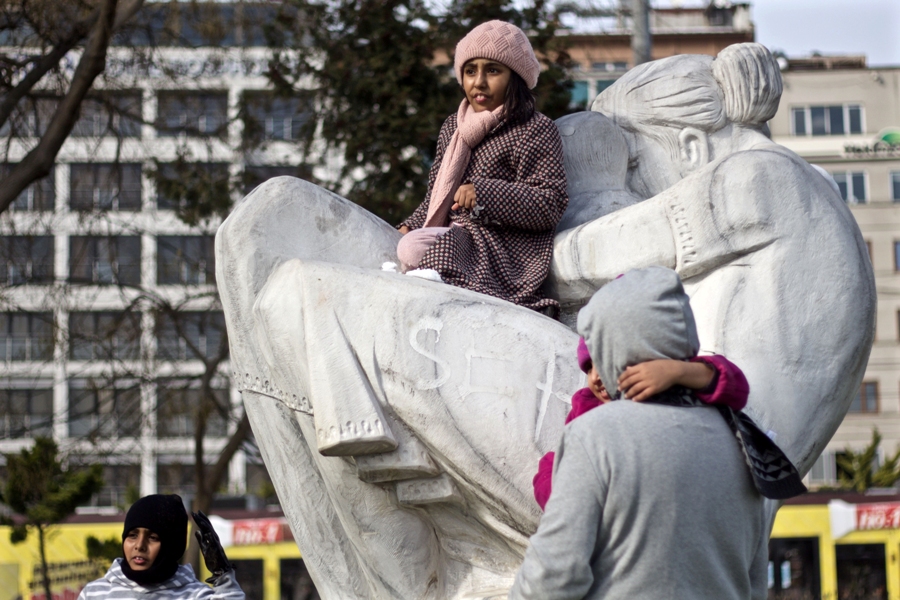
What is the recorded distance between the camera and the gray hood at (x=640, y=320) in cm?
204

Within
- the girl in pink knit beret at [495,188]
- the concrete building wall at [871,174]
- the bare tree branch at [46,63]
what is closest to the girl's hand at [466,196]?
the girl in pink knit beret at [495,188]

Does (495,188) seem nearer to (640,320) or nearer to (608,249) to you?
(608,249)

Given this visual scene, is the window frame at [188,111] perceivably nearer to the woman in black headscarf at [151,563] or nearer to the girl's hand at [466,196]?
the woman in black headscarf at [151,563]

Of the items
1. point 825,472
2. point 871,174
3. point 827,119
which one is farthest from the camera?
point 871,174

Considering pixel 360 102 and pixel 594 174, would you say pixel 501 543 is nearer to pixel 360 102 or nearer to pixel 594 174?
pixel 594 174

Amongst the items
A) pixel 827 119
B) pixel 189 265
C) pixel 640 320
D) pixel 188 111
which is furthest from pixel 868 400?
pixel 640 320

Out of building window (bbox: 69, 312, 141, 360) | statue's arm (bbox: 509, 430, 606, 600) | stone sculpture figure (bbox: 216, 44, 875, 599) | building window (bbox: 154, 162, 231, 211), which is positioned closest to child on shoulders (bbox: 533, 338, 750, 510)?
statue's arm (bbox: 509, 430, 606, 600)

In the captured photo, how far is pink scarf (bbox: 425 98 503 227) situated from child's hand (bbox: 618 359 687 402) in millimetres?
1495

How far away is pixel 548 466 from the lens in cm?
233

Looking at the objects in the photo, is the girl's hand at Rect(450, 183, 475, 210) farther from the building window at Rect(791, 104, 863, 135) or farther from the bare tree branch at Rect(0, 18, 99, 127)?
the building window at Rect(791, 104, 863, 135)

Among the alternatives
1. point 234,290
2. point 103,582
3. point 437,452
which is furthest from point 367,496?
point 103,582

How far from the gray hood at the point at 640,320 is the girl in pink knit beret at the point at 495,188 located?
1.15 meters

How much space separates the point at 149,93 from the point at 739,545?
11.1 metres

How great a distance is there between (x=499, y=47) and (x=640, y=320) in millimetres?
1513
